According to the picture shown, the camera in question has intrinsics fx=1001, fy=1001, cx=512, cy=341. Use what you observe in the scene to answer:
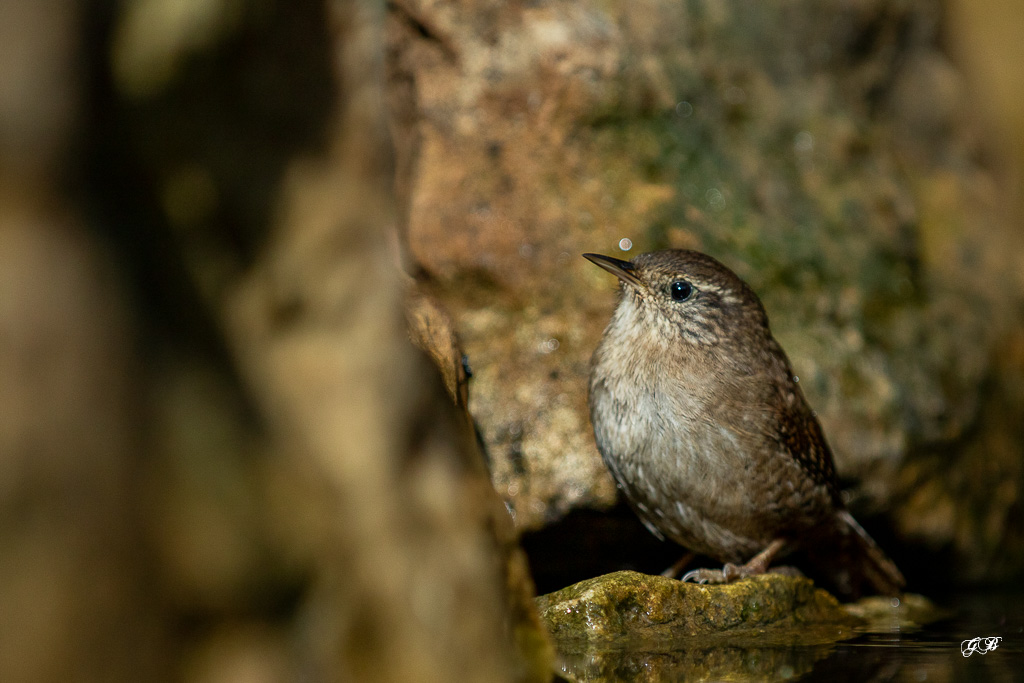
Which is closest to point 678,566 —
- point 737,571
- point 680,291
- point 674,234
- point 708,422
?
point 737,571

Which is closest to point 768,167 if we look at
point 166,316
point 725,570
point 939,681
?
point 725,570

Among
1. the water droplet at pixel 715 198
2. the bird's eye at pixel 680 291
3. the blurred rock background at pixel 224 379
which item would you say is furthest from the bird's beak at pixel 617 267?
the water droplet at pixel 715 198

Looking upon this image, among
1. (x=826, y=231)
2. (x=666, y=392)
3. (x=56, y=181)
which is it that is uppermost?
(x=56, y=181)

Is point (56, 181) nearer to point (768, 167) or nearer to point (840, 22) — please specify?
point (768, 167)

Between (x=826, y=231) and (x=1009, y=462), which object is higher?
(x=826, y=231)

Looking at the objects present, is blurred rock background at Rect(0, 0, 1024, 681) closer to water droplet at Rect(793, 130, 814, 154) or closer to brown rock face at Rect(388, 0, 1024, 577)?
brown rock face at Rect(388, 0, 1024, 577)

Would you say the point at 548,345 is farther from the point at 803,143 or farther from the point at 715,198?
the point at 803,143

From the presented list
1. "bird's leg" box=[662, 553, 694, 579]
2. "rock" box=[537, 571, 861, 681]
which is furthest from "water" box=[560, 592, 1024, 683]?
"bird's leg" box=[662, 553, 694, 579]
